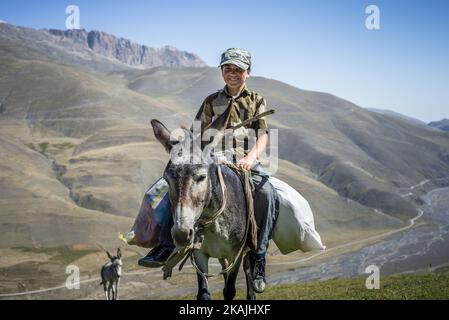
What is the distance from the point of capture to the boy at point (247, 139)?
671 centimetres

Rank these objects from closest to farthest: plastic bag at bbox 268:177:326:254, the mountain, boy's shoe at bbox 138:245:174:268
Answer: boy's shoe at bbox 138:245:174:268
plastic bag at bbox 268:177:326:254
the mountain

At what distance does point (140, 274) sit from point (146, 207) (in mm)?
62841

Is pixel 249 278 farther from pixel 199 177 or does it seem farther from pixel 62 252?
pixel 62 252

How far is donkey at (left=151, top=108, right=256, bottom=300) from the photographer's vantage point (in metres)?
5.26

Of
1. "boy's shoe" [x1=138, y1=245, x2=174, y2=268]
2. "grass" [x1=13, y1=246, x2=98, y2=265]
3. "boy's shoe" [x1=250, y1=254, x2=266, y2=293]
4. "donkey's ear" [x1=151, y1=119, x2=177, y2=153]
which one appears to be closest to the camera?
"donkey's ear" [x1=151, y1=119, x2=177, y2=153]

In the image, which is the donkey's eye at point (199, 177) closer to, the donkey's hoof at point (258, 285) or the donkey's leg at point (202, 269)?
the donkey's leg at point (202, 269)

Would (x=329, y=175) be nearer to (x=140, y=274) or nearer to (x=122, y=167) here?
(x=122, y=167)

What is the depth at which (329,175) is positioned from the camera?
516 feet

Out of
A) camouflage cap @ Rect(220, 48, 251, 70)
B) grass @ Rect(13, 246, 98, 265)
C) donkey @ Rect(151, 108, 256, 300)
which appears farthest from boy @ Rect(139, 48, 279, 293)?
grass @ Rect(13, 246, 98, 265)

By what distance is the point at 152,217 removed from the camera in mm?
6859

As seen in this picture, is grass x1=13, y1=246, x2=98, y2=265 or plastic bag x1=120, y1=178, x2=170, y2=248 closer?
plastic bag x1=120, y1=178, x2=170, y2=248

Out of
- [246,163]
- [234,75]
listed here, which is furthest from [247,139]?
[234,75]

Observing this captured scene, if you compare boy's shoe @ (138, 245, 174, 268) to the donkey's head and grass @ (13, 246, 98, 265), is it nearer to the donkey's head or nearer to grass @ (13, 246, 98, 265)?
the donkey's head

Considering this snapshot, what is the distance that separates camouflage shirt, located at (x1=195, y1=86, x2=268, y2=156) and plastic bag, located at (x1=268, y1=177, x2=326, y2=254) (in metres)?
0.93
